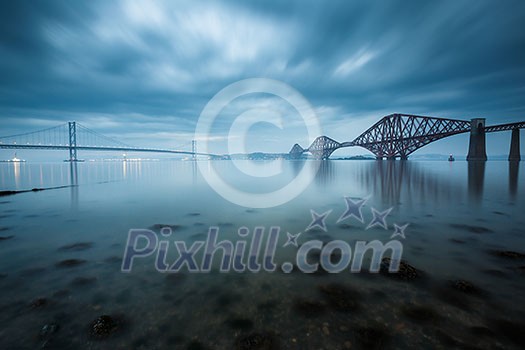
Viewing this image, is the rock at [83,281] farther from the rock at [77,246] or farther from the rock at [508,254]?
the rock at [508,254]

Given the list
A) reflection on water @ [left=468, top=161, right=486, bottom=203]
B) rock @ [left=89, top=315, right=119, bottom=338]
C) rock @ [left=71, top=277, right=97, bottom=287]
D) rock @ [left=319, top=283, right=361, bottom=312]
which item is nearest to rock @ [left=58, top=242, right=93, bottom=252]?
rock @ [left=71, top=277, right=97, bottom=287]

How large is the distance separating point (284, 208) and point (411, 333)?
8.45 meters

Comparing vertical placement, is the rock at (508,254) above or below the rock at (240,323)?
above

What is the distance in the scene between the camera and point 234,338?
2.95m

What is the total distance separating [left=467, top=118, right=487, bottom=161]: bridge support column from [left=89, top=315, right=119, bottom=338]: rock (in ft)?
300

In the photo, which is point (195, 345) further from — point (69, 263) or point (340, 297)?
point (69, 263)

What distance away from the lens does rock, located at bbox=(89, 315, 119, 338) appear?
3049mm

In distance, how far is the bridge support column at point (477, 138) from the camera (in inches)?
2469

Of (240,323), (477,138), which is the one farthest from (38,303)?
(477,138)

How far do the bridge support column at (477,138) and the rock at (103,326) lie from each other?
91.6 m

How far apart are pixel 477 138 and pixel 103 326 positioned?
92.3 metres

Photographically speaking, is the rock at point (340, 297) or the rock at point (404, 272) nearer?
the rock at point (340, 297)

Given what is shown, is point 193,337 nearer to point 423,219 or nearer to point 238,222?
point 238,222

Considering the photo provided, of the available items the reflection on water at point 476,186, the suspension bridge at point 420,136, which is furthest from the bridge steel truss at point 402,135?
the reflection on water at point 476,186
